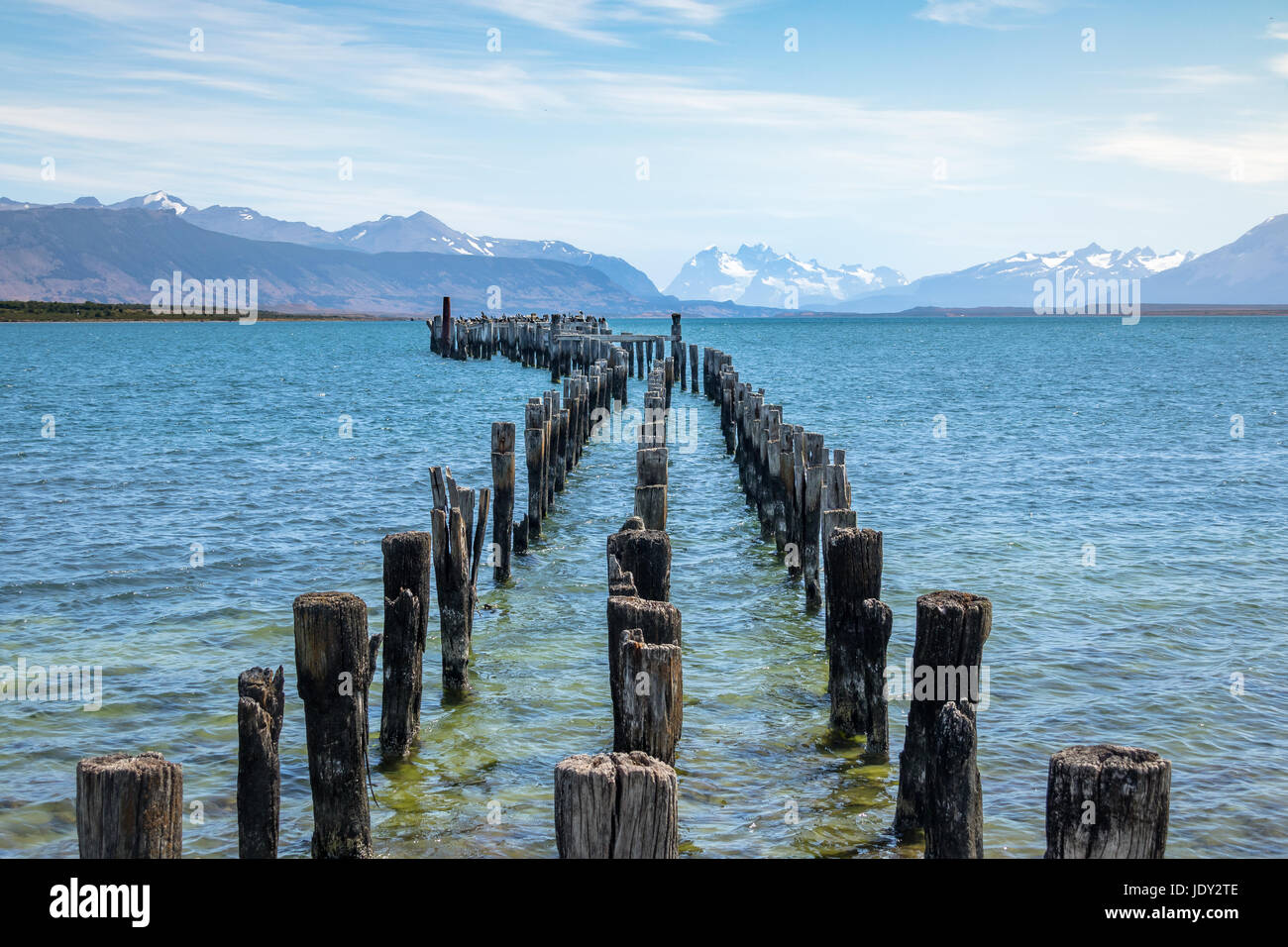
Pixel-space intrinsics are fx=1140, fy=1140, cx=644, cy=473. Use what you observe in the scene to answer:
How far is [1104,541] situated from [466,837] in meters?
13.7

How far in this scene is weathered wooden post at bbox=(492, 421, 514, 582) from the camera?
14.8 metres

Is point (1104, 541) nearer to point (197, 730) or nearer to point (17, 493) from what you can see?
point (197, 730)

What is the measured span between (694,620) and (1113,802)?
9024 mm

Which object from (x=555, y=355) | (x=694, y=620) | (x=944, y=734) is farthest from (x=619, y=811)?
(x=555, y=355)

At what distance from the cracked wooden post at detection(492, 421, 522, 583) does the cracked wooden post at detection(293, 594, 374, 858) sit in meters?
7.99

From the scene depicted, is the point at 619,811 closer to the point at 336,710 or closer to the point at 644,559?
the point at 336,710

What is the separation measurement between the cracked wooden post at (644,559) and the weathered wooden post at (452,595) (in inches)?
120

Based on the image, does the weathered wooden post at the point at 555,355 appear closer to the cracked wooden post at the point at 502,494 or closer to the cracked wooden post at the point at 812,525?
the cracked wooden post at the point at 502,494

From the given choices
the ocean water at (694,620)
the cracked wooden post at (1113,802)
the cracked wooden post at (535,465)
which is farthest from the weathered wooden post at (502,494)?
the cracked wooden post at (1113,802)

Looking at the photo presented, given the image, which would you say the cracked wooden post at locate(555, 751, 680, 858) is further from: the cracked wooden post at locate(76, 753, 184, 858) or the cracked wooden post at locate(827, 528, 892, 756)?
the cracked wooden post at locate(827, 528, 892, 756)

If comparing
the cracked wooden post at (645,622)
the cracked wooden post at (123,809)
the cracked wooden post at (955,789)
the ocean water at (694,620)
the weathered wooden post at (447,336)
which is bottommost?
the ocean water at (694,620)

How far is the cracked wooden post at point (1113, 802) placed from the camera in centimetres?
427

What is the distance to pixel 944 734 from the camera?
19.1 feet
